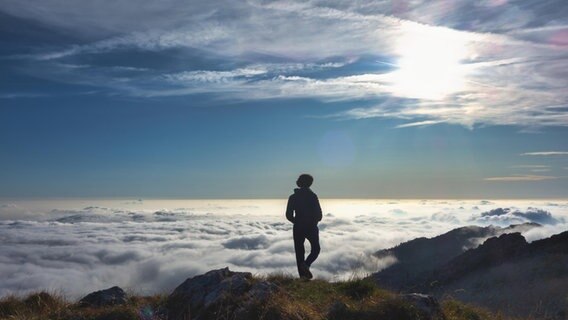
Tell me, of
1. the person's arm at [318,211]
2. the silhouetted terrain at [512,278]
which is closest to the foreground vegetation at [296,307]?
the silhouetted terrain at [512,278]

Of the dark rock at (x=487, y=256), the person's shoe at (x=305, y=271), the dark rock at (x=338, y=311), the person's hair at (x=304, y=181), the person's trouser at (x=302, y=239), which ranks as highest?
the person's hair at (x=304, y=181)

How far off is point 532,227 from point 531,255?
121647 millimetres

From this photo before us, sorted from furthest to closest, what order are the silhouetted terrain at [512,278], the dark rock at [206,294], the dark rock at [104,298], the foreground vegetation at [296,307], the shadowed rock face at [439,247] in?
the shadowed rock face at [439,247] < the silhouetted terrain at [512,278] < the dark rock at [104,298] < the dark rock at [206,294] < the foreground vegetation at [296,307]

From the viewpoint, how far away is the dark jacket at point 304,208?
38.7ft

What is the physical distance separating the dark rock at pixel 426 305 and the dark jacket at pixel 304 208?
16.1ft

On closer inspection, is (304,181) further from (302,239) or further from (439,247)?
(439,247)

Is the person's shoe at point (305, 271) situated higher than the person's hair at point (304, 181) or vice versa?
the person's hair at point (304, 181)

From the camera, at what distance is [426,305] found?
6.93 meters

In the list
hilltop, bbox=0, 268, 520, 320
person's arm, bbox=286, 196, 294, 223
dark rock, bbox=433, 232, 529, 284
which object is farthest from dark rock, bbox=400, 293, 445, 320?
dark rock, bbox=433, 232, 529, 284

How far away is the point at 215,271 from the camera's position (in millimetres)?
Result: 8617

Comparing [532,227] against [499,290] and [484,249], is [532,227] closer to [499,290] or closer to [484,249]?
[484,249]

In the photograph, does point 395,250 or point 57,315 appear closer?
point 57,315

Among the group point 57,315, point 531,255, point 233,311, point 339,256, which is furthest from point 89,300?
point 339,256

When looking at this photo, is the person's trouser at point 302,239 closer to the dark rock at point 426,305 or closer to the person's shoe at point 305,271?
the person's shoe at point 305,271
